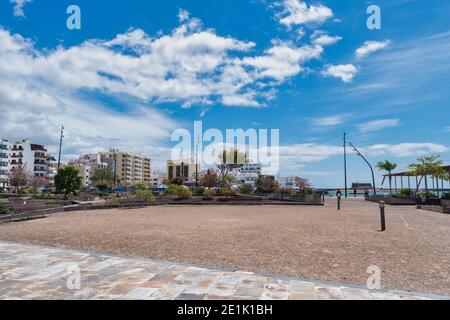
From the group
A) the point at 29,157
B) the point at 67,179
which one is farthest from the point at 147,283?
the point at 29,157

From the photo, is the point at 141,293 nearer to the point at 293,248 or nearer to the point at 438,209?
the point at 293,248

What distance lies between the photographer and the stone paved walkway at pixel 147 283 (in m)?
4.59

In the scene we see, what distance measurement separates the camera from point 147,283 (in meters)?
5.17

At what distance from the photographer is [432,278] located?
555 centimetres

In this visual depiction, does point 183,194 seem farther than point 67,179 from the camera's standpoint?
No

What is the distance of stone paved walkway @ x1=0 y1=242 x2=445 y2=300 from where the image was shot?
4.59 m

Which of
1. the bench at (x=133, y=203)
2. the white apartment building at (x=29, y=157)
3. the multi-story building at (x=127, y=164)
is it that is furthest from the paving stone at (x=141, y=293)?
the multi-story building at (x=127, y=164)

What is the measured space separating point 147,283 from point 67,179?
118ft

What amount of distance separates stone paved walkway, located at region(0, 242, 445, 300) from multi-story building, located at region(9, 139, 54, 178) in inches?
3719
